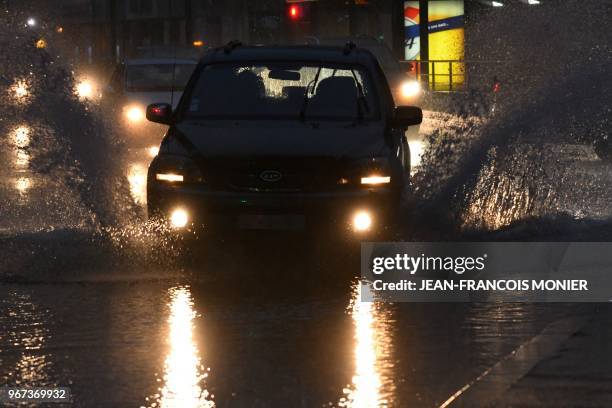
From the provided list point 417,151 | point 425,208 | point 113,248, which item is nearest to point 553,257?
point 425,208

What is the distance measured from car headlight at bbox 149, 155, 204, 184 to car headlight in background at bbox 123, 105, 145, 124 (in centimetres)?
1355

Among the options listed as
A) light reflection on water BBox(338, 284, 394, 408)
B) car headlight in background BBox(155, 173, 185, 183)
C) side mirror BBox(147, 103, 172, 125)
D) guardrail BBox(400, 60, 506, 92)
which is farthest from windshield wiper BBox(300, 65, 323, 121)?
guardrail BBox(400, 60, 506, 92)

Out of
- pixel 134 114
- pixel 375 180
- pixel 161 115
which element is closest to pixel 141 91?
pixel 134 114

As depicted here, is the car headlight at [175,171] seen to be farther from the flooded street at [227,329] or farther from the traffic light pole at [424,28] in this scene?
the traffic light pole at [424,28]

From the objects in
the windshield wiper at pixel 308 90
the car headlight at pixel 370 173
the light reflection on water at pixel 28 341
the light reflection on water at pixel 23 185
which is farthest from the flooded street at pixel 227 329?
the light reflection on water at pixel 23 185

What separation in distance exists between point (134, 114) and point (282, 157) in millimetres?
14069

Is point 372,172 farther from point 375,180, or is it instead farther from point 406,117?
point 406,117

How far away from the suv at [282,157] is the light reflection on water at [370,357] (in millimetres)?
1220

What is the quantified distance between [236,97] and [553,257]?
2683 mm

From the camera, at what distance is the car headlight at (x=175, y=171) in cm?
1120

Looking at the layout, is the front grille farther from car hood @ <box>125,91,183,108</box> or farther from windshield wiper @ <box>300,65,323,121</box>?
car hood @ <box>125,91,183,108</box>

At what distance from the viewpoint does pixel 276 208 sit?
432 inches

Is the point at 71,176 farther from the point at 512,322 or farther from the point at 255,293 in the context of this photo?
the point at 512,322

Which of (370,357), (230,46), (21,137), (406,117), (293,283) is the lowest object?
(21,137)
